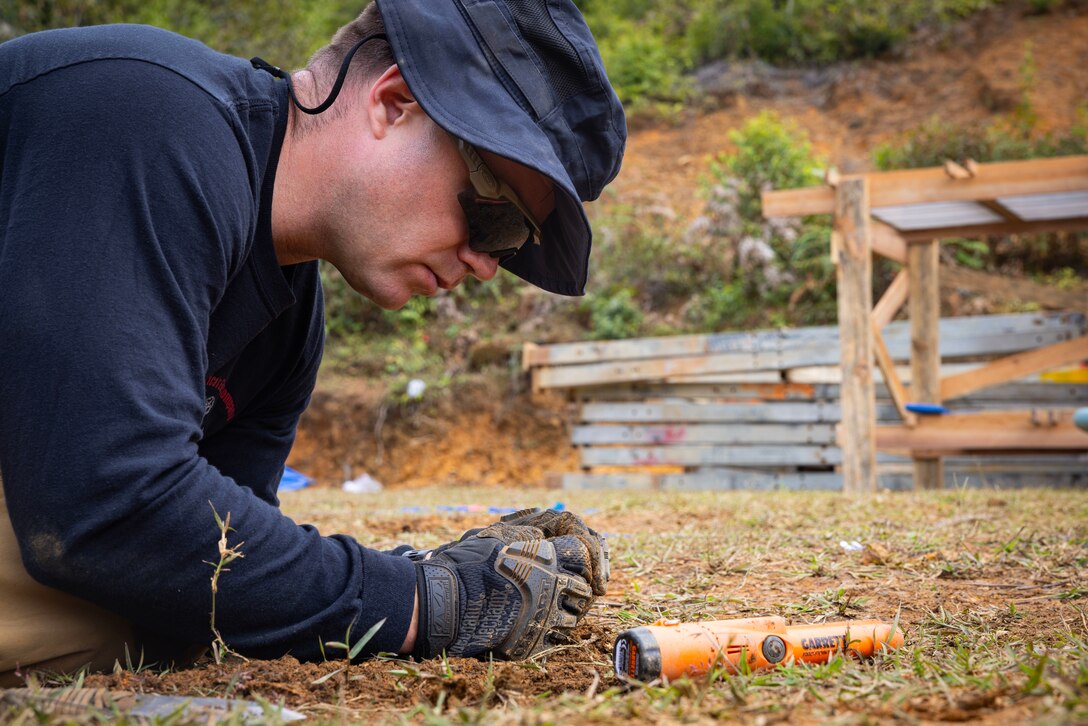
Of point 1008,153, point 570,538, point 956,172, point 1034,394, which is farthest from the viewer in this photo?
point 1008,153

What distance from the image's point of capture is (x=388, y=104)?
1767 mm

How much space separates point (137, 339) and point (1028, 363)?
769cm

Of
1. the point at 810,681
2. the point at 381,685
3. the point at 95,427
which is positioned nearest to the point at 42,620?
the point at 95,427

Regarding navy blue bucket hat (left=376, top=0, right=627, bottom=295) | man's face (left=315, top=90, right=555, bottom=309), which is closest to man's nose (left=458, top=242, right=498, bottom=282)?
man's face (left=315, top=90, right=555, bottom=309)

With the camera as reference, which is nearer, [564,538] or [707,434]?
[564,538]

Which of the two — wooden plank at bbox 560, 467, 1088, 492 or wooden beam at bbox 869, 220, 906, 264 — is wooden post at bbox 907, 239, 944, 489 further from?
wooden plank at bbox 560, 467, 1088, 492

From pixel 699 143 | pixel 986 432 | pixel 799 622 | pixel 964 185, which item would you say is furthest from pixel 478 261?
pixel 699 143

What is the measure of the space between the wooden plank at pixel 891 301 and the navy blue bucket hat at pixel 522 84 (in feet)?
20.2

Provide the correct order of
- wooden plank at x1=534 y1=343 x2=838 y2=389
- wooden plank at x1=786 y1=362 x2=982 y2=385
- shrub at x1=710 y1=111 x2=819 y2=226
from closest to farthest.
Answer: wooden plank at x1=786 y1=362 x2=982 y2=385
wooden plank at x1=534 y1=343 x2=838 y2=389
shrub at x1=710 y1=111 x2=819 y2=226

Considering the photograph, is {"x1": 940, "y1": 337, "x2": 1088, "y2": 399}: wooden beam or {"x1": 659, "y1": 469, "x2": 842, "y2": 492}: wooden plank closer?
{"x1": 940, "y1": 337, "x2": 1088, "y2": 399}: wooden beam

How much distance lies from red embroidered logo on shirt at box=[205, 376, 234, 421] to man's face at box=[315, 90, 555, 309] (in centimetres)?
38

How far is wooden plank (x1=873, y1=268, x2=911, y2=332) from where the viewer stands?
7699 millimetres

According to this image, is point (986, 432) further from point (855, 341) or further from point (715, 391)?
point (715, 391)

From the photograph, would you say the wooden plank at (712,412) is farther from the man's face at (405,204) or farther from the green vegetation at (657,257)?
the man's face at (405,204)
